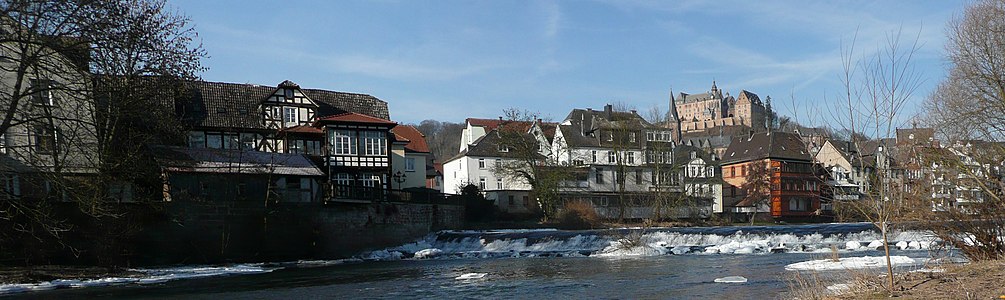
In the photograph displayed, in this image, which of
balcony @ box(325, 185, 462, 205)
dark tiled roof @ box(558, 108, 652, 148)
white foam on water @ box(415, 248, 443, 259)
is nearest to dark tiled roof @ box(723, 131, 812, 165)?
dark tiled roof @ box(558, 108, 652, 148)

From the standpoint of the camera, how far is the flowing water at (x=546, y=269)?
2012 cm

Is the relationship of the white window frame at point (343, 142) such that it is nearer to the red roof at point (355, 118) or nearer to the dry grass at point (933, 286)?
→ the red roof at point (355, 118)

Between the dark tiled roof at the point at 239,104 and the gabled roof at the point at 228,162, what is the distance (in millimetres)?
6323

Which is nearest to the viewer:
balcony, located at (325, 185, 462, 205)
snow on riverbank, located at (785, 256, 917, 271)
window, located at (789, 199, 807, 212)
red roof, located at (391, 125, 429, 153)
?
snow on riverbank, located at (785, 256, 917, 271)

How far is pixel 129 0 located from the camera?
1038 inches

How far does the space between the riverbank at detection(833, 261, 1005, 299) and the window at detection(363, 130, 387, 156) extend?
3975 cm

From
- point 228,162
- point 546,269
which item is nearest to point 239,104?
point 228,162

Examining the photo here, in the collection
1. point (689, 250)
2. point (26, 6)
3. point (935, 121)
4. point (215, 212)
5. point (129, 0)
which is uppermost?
point (129, 0)

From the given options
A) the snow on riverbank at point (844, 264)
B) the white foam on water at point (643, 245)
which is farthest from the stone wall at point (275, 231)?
the snow on riverbank at point (844, 264)

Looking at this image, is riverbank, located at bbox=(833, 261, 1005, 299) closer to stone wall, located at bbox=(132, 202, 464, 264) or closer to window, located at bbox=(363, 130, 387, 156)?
stone wall, located at bbox=(132, 202, 464, 264)

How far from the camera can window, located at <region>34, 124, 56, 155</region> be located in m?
21.9

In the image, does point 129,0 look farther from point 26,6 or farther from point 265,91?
point 265,91

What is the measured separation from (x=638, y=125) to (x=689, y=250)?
34545mm

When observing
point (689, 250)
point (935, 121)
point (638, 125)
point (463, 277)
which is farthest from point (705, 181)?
point (463, 277)
